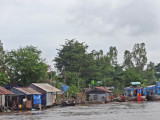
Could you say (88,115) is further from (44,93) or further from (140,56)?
(140,56)

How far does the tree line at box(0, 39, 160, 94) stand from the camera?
43219mm

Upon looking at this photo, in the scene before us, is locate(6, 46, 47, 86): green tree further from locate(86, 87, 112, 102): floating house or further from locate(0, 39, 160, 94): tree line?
locate(86, 87, 112, 102): floating house

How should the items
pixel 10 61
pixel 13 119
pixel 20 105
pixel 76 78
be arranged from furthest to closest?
pixel 76 78 → pixel 10 61 → pixel 20 105 → pixel 13 119

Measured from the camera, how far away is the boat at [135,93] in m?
53.9

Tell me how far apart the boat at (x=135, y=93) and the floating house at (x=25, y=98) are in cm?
2284

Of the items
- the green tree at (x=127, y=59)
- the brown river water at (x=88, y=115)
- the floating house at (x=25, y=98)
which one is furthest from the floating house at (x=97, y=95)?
the green tree at (x=127, y=59)

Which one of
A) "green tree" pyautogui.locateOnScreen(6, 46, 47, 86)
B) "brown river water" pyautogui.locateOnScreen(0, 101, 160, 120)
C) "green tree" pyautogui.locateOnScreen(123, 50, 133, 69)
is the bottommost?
"brown river water" pyautogui.locateOnScreen(0, 101, 160, 120)

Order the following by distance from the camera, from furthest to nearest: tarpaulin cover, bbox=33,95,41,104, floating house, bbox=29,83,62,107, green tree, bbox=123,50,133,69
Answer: green tree, bbox=123,50,133,69 → floating house, bbox=29,83,62,107 → tarpaulin cover, bbox=33,95,41,104

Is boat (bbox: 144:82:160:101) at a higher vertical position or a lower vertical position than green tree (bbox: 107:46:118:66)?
lower

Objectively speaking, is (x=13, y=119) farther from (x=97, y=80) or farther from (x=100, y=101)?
(x=97, y=80)

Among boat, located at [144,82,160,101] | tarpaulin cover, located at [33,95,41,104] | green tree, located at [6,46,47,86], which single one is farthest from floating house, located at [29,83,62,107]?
boat, located at [144,82,160,101]

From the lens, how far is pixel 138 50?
7562 cm

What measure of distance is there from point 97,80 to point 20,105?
101 ft

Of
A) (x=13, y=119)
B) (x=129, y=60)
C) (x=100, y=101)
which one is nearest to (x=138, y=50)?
(x=129, y=60)
